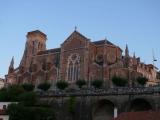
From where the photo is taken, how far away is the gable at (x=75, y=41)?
6800 centimetres

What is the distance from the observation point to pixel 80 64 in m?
66.5

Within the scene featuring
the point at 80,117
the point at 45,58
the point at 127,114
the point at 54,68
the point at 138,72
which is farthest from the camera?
the point at 45,58

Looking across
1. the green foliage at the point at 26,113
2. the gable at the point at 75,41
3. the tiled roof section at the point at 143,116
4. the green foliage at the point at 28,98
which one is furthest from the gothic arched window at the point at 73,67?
the tiled roof section at the point at 143,116

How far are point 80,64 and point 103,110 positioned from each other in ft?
61.0

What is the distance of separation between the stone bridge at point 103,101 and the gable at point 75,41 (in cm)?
1574

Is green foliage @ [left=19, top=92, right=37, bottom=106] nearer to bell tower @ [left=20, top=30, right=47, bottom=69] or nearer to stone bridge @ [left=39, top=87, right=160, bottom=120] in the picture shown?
stone bridge @ [left=39, top=87, right=160, bottom=120]

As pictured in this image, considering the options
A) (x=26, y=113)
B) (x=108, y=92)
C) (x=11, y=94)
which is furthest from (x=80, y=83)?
(x=26, y=113)

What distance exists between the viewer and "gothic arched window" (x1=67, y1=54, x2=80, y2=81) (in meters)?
66.6

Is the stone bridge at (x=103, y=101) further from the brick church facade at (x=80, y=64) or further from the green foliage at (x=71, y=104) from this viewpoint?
the brick church facade at (x=80, y=64)

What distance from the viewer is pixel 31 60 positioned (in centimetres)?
8169

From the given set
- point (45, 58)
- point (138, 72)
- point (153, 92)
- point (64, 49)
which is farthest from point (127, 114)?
point (45, 58)

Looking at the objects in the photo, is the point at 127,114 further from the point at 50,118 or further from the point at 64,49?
the point at 64,49

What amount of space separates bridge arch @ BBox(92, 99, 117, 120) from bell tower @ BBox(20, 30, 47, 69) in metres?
36.1

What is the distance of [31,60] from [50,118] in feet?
127
